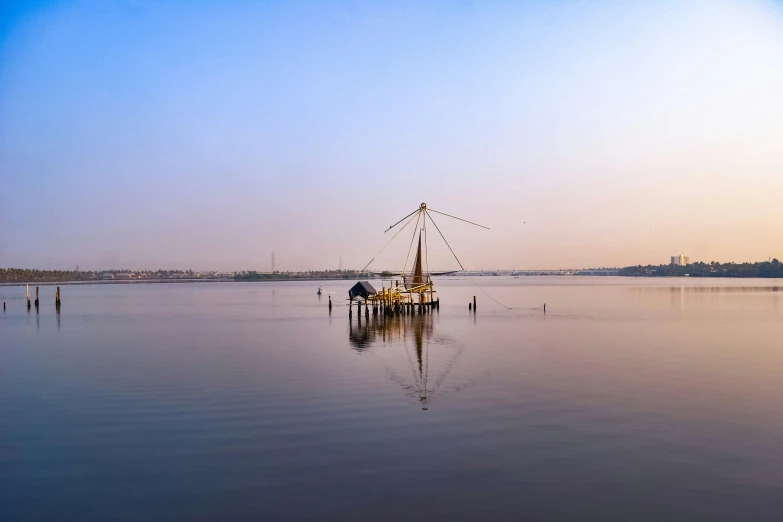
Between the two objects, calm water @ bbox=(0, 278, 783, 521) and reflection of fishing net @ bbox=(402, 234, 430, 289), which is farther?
reflection of fishing net @ bbox=(402, 234, 430, 289)

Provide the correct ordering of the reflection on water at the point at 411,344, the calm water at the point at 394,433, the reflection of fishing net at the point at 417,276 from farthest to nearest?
the reflection of fishing net at the point at 417,276 → the reflection on water at the point at 411,344 → the calm water at the point at 394,433

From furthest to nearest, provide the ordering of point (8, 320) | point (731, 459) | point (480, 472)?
point (8, 320) → point (731, 459) → point (480, 472)

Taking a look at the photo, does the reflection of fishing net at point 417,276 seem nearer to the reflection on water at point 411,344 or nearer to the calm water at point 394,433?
the reflection on water at point 411,344

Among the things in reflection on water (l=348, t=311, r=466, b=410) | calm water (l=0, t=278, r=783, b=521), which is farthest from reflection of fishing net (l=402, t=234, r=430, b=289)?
calm water (l=0, t=278, r=783, b=521)

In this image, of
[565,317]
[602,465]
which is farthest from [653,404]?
[565,317]

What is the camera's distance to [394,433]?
12.7 m

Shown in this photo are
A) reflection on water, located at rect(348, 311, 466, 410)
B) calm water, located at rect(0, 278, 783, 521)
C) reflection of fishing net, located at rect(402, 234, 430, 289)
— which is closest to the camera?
calm water, located at rect(0, 278, 783, 521)

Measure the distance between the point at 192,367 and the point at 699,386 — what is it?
1618 cm

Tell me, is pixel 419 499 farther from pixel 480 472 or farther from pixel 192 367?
pixel 192 367

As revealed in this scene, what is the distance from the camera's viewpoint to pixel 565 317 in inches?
1770

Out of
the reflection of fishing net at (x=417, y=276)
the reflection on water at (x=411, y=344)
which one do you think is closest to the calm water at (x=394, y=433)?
the reflection on water at (x=411, y=344)

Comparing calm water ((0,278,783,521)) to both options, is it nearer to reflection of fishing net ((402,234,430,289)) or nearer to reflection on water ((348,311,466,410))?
reflection on water ((348,311,466,410))

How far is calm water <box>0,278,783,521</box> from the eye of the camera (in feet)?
29.9

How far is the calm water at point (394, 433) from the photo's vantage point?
9117 millimetres
